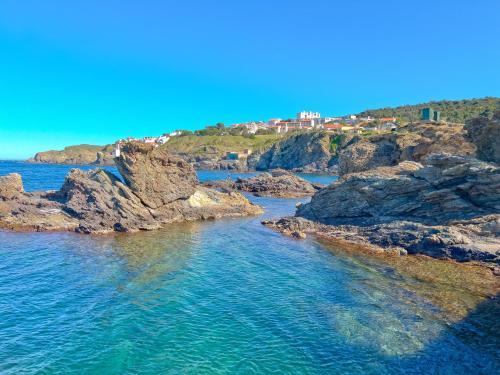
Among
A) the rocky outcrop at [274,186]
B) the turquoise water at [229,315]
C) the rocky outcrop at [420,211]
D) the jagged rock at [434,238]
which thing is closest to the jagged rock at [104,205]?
the turquoise water at [229,315]

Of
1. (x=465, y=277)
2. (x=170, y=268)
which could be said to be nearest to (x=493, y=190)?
(x=465, y=277)

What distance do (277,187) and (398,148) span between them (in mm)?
27658

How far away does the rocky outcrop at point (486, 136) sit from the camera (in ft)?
135

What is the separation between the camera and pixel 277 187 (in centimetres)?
8706

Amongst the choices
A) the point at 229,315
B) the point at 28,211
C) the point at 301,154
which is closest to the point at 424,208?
the point at 229,315

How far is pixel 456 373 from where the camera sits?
52.2 feet

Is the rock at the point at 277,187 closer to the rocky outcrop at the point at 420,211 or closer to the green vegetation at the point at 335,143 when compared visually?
the rocky outcrop at the point at 420,211

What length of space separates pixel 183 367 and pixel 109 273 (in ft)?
44.7

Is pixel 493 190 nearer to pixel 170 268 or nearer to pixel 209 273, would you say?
pixel 209 273

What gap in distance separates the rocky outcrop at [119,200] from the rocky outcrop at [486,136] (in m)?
32.5

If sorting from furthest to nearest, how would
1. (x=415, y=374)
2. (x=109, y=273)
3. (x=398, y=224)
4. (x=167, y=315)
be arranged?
(x=398, y=224) < (x=109, y=273) < (x=167, y=315) < (x=415, y=374)

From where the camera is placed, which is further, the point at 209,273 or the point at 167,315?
the point at 209,273

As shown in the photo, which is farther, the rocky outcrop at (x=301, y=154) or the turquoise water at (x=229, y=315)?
the rocky outcrop at (x=301, y=154)

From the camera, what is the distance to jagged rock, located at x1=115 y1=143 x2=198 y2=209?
46844mm
